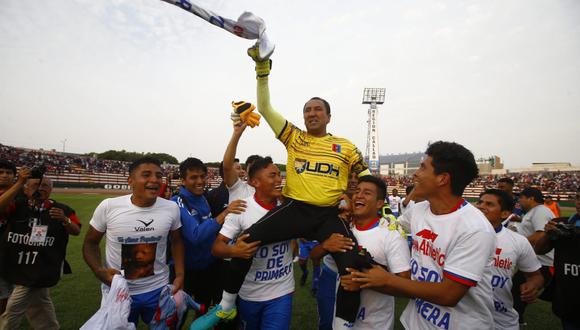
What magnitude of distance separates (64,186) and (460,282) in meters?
41.1

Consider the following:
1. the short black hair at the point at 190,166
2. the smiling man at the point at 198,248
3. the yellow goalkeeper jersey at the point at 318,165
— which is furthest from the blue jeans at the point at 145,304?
the yellow goalkeeper jersey at the point at 318,165

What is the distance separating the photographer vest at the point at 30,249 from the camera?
3.95 metres

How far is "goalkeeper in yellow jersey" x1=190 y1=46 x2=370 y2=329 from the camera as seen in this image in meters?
2.85

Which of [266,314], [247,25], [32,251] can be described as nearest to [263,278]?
[266,314]

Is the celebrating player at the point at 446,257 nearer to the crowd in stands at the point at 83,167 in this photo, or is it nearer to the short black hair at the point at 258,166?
the short black hair at the point at 258,166

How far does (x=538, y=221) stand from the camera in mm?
5766

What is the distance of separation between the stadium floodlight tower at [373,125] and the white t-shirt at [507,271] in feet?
146

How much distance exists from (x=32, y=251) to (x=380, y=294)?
481 centimetres

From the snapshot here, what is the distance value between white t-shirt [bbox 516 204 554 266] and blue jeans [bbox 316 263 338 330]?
4.63 metres

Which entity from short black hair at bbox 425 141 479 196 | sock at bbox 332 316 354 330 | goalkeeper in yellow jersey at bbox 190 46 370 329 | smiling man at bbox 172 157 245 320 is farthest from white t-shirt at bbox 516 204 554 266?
smiling man at bbox 172 157 245 320

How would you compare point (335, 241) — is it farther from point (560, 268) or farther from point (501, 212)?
point (560, 268)

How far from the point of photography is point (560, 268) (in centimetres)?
347

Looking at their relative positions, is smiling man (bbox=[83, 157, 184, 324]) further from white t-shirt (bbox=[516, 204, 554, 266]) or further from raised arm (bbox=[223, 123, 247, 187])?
white t-shirt (bbox=[516, 204, 554, 266])

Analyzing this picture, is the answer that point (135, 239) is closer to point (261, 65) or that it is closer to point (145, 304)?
point (145, 304)
